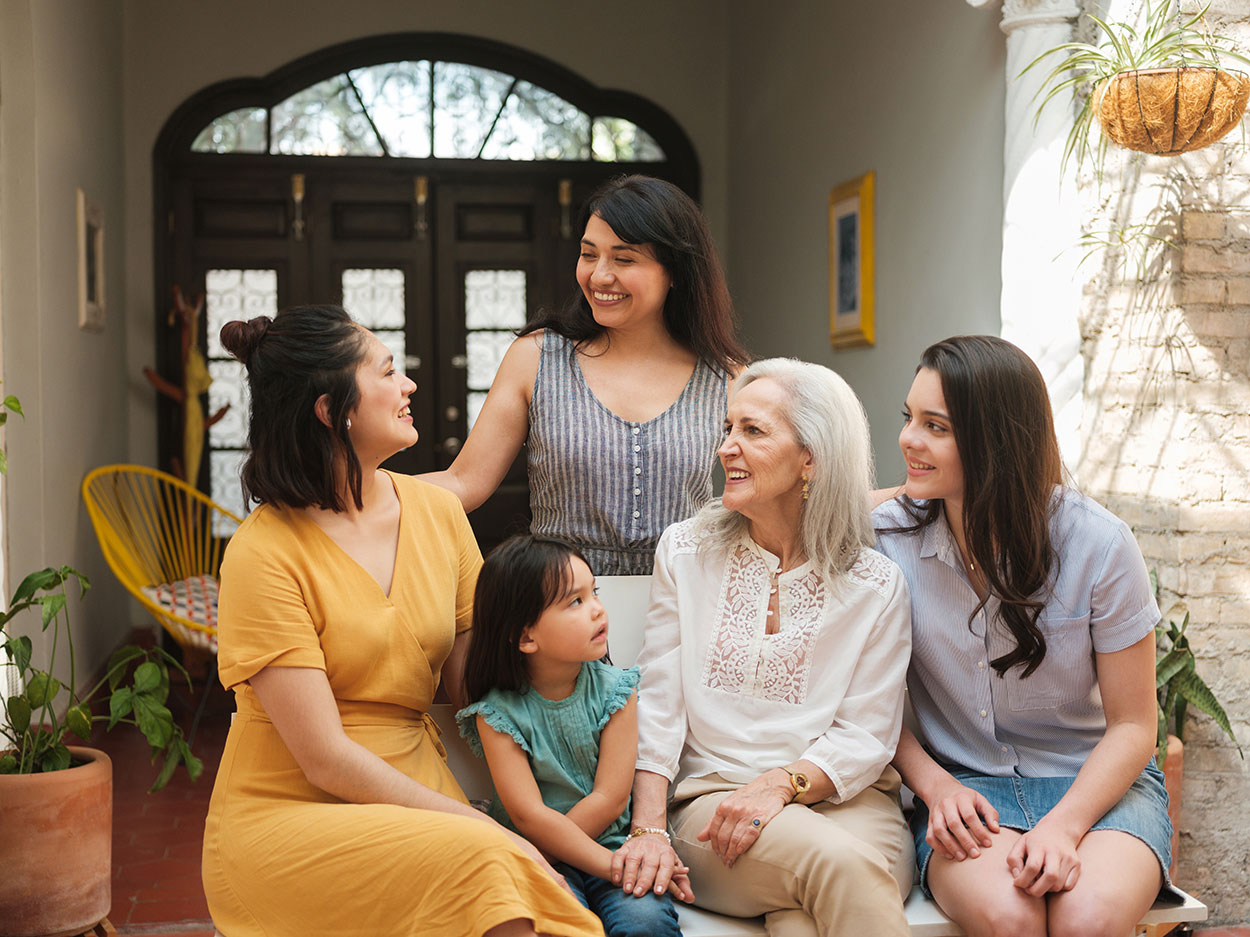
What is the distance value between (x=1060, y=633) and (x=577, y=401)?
101 centimetres

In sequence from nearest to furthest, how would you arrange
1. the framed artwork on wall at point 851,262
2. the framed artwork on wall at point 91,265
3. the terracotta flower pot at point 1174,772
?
the terracotta flower pot at point 1174,772 < the framed artwork on wall at point 851,262 < the framed artwork on wall at point 91,265

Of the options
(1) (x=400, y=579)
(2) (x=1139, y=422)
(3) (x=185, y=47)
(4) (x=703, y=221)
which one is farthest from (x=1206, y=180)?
(3) (x=185, y=47)

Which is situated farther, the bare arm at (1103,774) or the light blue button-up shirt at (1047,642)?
the light blue button-up shirt at (1047,642)

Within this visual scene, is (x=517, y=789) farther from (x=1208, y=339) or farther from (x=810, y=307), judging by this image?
(x=810, y=307)

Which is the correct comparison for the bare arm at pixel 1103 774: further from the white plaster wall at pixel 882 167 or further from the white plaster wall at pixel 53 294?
the white plaster wall at pixel 53 294

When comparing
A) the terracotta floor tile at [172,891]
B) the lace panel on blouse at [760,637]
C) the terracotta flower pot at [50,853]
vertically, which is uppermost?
the lace panel on blouse at [760,637]

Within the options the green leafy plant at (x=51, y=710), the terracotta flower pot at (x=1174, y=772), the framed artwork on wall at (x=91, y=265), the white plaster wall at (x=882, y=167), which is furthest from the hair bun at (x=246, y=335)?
the framed artwork on wall at (x=91, y=265)

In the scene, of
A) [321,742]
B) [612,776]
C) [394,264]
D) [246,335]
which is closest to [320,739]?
[321,742]

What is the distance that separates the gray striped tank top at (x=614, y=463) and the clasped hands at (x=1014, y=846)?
2.53 ft

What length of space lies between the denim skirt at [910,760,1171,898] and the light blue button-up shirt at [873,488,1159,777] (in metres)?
0.03

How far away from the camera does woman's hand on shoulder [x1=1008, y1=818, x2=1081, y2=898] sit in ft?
6.14

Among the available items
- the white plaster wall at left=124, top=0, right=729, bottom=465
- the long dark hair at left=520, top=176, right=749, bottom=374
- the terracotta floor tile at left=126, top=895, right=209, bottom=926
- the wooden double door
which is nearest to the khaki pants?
the long dark hair at left=520, top=176, right=749, bottom=374

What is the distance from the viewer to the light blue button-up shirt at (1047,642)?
6.88 feet

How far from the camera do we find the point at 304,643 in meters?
1.82
